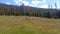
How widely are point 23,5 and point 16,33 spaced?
60.0 m

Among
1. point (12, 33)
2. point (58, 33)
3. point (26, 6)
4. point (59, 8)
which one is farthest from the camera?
point (26, 6)

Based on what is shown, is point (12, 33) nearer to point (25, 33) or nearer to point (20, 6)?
point (25, 33)

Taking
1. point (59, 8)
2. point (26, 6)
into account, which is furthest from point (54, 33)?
point (26, 6)

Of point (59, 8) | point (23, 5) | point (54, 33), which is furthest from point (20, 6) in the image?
point (54, 33)

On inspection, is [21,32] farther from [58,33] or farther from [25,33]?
[58,33]

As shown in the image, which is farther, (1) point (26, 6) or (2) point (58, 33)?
(1) point (26, 6)

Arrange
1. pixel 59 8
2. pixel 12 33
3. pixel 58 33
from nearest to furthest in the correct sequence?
pixel 12 33 < pixel 58 33 < pixel 59 8

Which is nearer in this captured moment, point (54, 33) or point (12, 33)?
point (12, 33)

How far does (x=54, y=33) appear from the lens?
1916 centimetres

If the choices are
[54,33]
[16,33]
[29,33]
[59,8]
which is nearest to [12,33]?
[16,33]

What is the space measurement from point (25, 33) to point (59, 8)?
58771 millimetres

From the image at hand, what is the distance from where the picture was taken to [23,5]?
7694 centimetres

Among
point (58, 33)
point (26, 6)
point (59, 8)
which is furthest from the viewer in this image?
point (26, 6)

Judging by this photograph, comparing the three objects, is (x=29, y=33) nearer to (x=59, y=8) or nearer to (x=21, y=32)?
(x=21, y=32)
